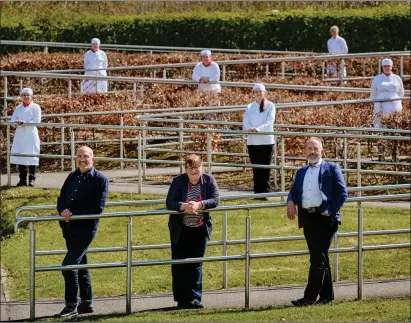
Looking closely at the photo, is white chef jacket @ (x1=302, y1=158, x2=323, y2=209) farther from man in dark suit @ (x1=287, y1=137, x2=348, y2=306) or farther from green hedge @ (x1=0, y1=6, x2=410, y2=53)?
green hedge @ (x1=0, y1=6, x2=410, y2=53)

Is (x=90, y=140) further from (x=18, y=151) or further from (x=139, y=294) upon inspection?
(x=139, y=294)

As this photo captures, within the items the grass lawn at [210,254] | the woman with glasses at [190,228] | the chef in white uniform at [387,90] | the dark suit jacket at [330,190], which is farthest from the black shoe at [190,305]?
the chef in white uniform at [387,90]

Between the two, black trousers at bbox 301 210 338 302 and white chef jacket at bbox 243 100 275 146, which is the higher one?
white chef jacket at bbox 243 100 275 146

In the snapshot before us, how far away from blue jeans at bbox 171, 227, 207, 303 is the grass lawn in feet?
4.61

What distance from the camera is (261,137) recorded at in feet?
62.6

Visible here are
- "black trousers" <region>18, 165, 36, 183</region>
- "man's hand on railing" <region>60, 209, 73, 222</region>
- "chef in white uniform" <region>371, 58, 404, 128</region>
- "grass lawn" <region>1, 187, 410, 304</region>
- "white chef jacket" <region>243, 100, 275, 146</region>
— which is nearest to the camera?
"man's hand on railing" <region>60, 209, 73, 222</region>

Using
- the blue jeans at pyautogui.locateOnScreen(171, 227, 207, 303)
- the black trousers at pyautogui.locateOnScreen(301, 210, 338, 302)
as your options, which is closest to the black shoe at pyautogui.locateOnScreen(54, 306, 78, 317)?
the blue jeans at pyautogui.locateOnScreen(171, 227, 207, 303)

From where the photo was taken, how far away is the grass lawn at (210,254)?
15227 millimetres

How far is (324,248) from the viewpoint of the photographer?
13320 mm

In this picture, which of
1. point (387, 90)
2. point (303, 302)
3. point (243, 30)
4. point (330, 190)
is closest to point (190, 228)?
point (303, 302)

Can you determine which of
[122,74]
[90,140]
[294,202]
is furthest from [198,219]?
[122,74]

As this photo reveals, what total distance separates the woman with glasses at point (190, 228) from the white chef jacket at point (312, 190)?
2.74 ft

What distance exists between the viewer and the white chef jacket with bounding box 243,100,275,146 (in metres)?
19.0

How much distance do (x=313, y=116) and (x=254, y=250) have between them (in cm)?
581
